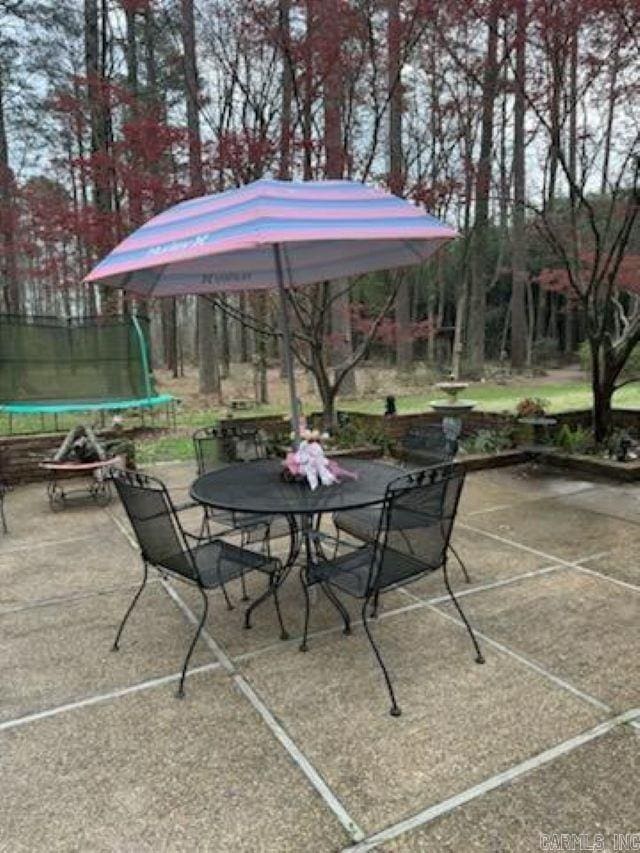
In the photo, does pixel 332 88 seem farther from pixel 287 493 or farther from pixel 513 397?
pixel 513 397

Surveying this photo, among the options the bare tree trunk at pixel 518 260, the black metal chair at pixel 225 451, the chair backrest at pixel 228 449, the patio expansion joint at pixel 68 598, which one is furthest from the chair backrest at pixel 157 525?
the bare tree trunk at pixel 518 260

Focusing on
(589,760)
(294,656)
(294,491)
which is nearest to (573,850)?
(589,760)

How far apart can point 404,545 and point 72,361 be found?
6.13 metres

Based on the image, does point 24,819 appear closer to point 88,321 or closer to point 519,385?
point 88,321

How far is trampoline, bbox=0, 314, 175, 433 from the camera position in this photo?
23.2ft

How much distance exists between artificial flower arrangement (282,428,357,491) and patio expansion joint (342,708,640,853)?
4.65 ft

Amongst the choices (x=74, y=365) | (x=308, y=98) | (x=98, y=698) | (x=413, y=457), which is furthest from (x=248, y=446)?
(x=74, y=365)

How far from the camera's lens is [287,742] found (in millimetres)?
2012

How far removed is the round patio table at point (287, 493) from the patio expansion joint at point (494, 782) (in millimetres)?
1032

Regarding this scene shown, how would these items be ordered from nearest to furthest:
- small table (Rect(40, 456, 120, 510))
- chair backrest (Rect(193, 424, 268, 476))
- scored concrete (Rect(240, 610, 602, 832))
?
scored concrete (Rect(240, 610, 602, 832)) < chair backrest (Rect(193, 424, 268, 476)) < small table (Rect(40, 456, 120, 510))

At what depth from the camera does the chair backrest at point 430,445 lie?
11.8ft

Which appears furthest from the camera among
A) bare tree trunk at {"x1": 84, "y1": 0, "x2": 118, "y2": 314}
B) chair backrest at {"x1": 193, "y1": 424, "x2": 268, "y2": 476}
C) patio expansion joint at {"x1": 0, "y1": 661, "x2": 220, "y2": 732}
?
bare tree trunk at {"x1": 84, "y1": 0, "x2": 118, "y2": 314}

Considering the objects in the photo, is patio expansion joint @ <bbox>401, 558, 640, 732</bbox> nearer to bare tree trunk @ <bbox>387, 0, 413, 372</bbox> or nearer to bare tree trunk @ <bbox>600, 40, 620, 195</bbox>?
bare tree trunk @ <bbox>387, 0, 413, 372</bbox>

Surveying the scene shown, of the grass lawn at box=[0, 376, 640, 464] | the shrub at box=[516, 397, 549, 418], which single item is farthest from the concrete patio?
the grass lawn at box=[0, 376, 640, 464]
